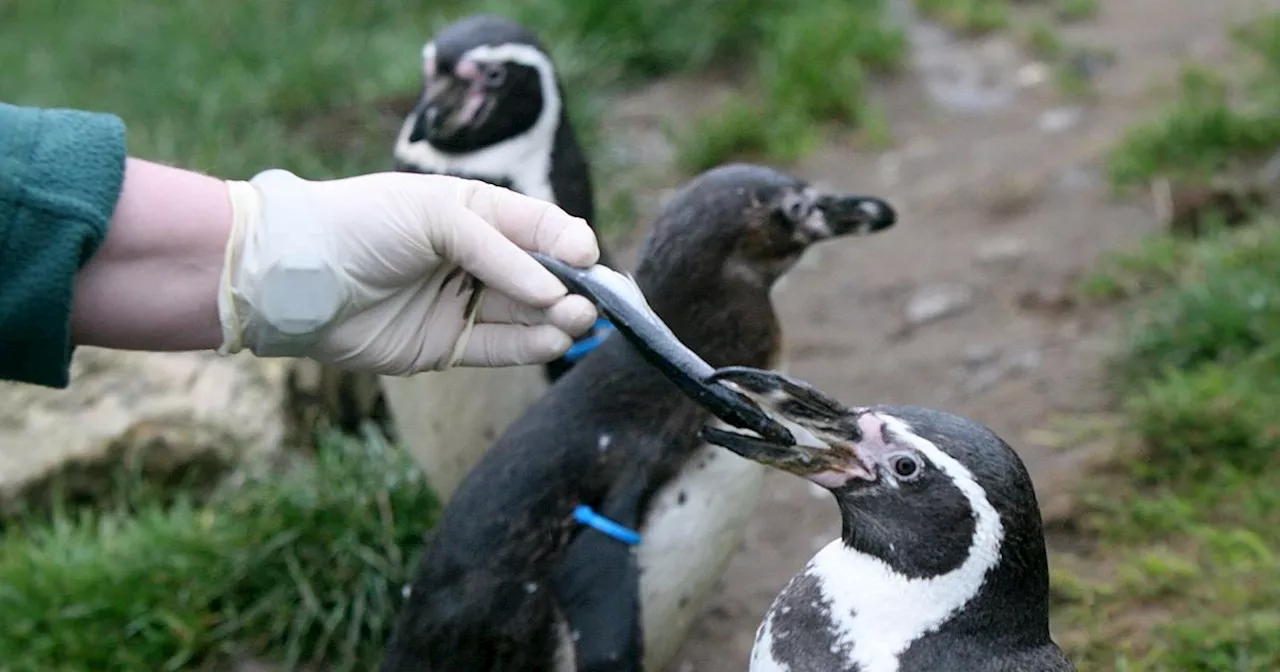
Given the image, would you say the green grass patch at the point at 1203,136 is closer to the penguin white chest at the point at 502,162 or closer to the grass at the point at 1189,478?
the grass at the point at 1189,478

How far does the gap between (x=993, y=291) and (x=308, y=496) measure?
235 cm

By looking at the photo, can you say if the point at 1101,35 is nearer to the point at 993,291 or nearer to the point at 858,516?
the point at 993,291

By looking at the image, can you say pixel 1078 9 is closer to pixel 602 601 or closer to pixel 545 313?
pixel 602 601

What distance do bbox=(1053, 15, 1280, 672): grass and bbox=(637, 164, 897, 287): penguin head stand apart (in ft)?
3.15

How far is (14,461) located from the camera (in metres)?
4.08

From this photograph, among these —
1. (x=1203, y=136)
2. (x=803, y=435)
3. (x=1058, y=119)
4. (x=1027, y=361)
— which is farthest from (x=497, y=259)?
(x=1058, y=119)


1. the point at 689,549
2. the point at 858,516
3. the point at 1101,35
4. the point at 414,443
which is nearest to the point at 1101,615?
the point at 689,549

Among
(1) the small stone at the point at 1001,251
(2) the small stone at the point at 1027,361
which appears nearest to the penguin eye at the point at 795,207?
(2) the small stone at the point at 1027,361

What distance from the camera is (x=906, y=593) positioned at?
214 cm

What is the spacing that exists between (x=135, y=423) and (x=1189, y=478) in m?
2.77

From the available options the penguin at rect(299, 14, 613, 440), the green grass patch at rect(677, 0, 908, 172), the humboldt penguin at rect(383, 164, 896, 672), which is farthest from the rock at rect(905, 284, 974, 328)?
the humboldt penguin at rect(383, 164, 896, 672)

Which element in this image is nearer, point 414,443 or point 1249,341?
point 414,443

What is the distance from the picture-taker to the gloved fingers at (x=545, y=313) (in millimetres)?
2254

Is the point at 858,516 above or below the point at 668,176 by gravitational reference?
above
